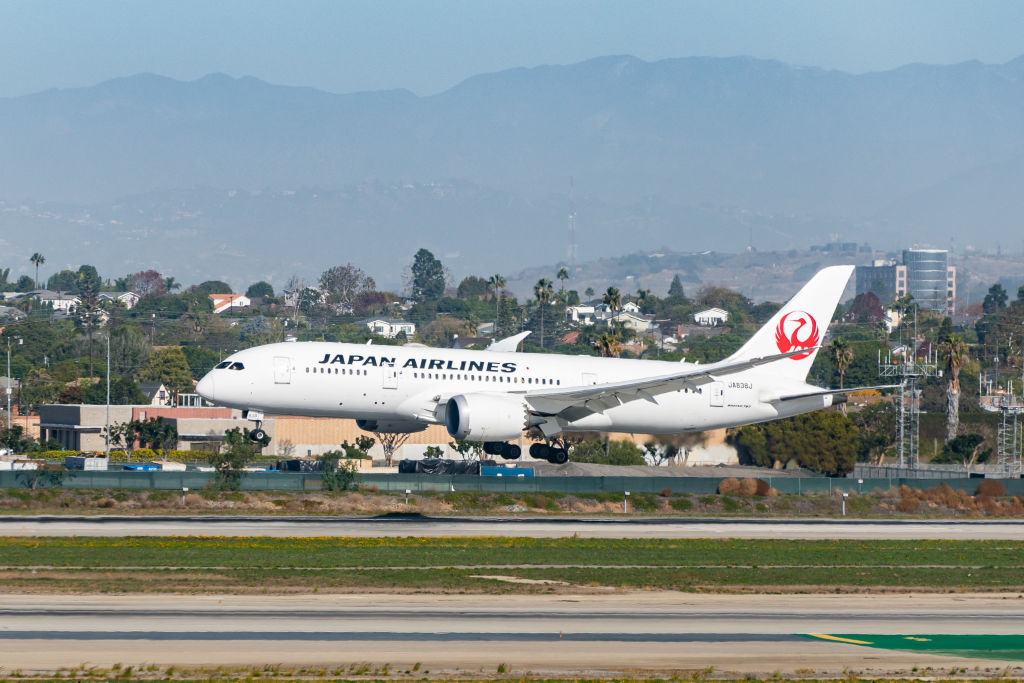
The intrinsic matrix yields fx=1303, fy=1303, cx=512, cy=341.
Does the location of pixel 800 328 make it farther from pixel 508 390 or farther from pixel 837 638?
pixel 837 638

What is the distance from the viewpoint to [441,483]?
72250mm

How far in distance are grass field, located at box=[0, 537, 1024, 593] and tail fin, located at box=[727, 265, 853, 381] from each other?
14883 millimetres

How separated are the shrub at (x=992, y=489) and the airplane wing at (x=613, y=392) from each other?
23.7 metres

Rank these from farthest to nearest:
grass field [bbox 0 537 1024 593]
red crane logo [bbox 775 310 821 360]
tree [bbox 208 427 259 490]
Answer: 1. tree [bbox 208 427 259 490]
2. red crane logo [bbox 775 310 821 360]
3. grass field [bbox 0 537 1024 593]

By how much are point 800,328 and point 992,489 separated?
17.6 metres

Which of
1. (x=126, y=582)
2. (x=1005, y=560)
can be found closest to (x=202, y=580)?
(x=126, y=582)

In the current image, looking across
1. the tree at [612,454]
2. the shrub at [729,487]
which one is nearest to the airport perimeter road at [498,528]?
the shrub at [729,487]

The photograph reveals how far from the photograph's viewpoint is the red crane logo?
2746 inches

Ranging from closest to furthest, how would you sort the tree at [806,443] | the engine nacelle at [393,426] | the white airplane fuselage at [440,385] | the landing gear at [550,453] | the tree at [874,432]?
the white airplane fuselage at [440,385] < the engine nacelle at [393,426] < the landing gear at [550,453] < the tree at [806,443] < the tree at [874,432]

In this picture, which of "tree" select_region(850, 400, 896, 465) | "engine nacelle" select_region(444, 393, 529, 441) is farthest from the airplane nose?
"tree" select_region(850, 400, 896, 465)

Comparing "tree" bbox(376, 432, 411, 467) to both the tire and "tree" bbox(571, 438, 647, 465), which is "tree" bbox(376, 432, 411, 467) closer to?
"tree" bbox(571, 438, 647, 465)

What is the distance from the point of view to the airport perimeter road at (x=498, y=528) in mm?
55094

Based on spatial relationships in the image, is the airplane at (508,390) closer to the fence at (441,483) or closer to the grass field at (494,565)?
the fence at (441,483)

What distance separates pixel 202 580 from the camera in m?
39.9
